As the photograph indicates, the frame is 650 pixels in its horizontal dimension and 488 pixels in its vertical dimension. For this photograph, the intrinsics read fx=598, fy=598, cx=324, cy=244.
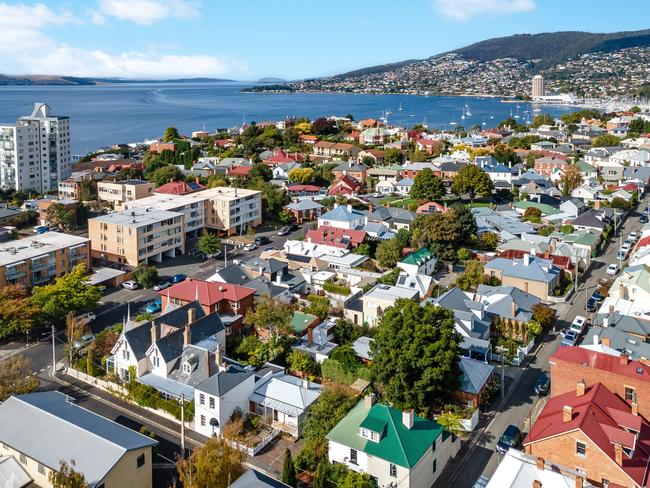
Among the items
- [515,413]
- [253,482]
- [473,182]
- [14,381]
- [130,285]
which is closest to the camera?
[253,482]

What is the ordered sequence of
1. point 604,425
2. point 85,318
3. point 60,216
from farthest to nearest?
point 60,216 < point 85,318 < point 604,425

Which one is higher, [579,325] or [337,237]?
[337,237]

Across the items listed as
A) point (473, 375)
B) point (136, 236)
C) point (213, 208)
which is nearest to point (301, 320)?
point (473, 375)

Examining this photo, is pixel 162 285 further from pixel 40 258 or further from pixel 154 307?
pixel 40 258

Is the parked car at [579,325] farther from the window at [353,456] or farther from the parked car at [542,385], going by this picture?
the window at [353,456]

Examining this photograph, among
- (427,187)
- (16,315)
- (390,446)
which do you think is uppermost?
(427,187)

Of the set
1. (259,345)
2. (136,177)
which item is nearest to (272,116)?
(136,177)

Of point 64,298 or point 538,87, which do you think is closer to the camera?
point 64,298
